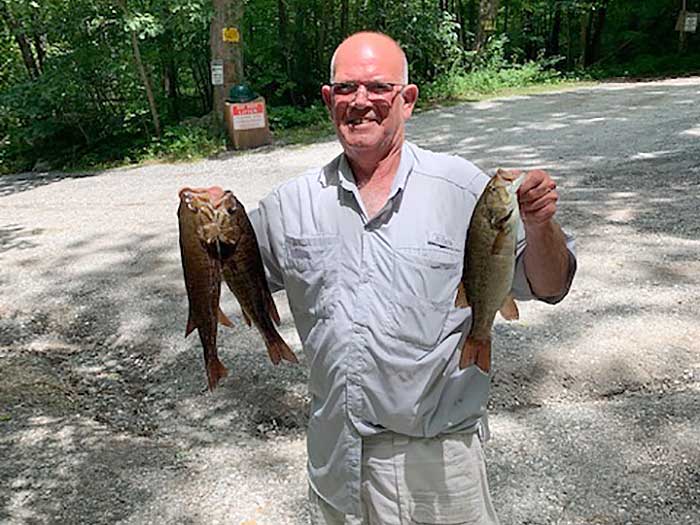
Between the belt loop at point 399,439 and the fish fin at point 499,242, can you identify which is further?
the belt loop at point 399,439

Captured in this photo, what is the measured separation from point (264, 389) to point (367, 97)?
120 inches

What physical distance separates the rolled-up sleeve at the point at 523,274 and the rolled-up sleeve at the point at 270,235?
704 mm

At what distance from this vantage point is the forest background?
14.0m

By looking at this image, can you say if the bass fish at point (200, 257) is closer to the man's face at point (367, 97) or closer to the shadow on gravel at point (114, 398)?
the man's face at point (367, 97)

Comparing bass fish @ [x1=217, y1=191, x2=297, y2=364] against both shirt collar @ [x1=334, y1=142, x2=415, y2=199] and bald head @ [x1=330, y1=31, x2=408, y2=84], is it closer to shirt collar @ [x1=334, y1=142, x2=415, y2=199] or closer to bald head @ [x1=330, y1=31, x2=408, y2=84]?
shirt collar @ [x1=334, y1=142, x2=415, y2=199]

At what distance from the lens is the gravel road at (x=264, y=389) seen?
11.3 feet

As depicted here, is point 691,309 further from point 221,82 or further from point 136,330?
point 221,82

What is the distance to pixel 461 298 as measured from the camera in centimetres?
178

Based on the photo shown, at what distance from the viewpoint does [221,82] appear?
13.5 meters

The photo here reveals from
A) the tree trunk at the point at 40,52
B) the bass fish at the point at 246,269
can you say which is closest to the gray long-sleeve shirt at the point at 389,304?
the bass fish at the point at 246,269

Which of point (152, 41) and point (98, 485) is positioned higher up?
point (152, 41)

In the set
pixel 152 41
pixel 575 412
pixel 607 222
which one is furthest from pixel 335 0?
pixel 575 412

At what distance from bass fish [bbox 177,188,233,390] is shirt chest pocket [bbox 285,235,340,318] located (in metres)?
0.22

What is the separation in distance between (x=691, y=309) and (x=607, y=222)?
217cm
